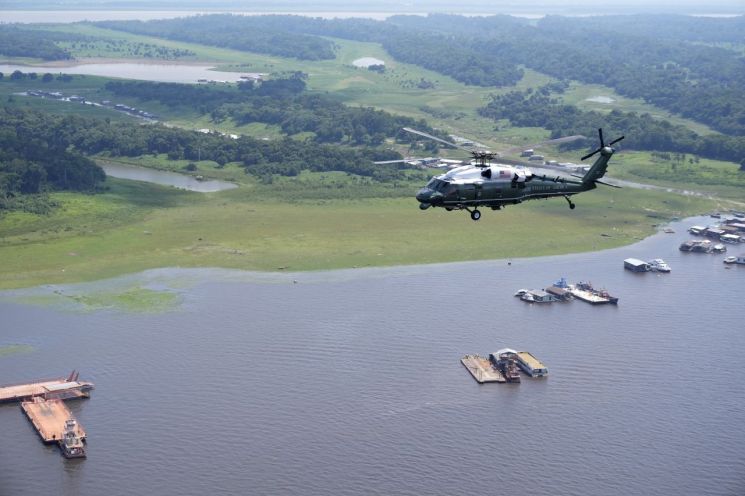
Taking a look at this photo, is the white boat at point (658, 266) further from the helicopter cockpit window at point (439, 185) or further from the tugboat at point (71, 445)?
the tugboat at point (71, 445)

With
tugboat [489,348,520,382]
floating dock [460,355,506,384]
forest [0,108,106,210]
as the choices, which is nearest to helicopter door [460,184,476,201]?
floating dock [460,355,506,384]

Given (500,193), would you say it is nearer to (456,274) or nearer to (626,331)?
(626,331)

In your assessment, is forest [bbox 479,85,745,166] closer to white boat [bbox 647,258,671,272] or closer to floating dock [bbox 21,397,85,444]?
white boat [bbox 647,258,671,272]

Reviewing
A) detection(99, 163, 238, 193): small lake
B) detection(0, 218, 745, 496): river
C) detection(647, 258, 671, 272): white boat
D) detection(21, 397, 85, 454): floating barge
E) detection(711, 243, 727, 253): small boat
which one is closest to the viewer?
detection(0, 218, 745, 496): river


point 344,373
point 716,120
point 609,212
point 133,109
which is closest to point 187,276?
point 344,373

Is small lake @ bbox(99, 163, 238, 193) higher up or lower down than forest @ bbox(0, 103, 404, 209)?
lower down

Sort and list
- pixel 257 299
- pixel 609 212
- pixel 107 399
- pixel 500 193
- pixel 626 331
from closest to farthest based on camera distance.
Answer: pixel 500 193
pixel 107 399
pixel 626 331
pixel 257 299
pixel 609 212
